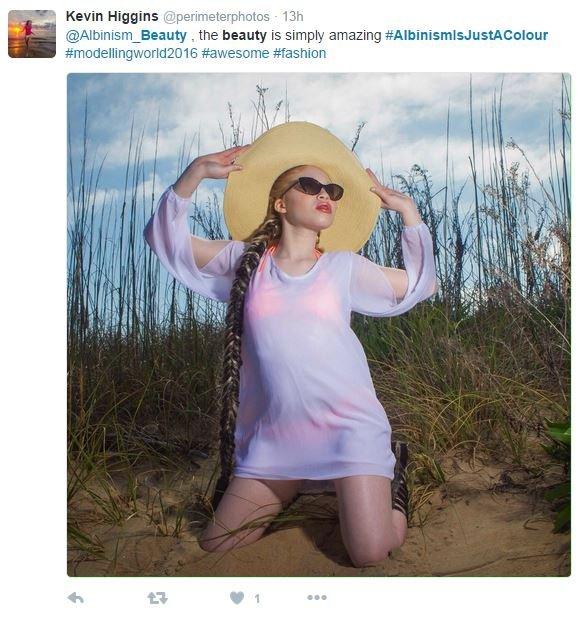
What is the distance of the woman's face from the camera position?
3.37m

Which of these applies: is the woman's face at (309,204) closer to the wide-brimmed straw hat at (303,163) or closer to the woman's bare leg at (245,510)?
the wide-brimmed straw hat at (303,163)

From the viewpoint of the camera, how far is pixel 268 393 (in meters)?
3.25

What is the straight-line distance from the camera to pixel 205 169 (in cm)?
336

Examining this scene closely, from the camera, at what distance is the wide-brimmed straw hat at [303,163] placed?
335 cm

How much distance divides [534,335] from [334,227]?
993 millimetres

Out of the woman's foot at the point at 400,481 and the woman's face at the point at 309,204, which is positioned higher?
the woman's face at the point at 309,204

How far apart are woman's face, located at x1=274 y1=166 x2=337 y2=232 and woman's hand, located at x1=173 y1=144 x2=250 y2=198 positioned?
0.81 ft

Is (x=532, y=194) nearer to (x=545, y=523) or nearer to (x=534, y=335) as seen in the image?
(x=534, y=335)

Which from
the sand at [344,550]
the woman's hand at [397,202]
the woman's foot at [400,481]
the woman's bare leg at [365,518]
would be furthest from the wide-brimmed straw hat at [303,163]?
the sand at [344,550]
